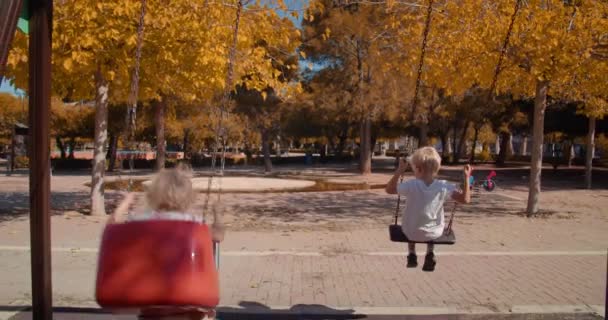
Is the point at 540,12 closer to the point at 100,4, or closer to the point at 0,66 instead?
the point at 100,4

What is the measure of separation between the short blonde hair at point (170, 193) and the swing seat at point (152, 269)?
26 cm

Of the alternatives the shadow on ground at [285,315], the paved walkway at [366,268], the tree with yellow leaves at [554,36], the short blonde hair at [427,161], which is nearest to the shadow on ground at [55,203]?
the paved walkway at [366,268]

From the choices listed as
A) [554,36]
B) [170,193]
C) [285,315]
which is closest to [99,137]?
[285,315]

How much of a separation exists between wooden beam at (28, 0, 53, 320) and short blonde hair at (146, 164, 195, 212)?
4.25 feet

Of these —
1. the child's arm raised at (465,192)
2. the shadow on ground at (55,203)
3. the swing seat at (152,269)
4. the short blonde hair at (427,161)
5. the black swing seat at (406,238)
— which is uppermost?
the short blonde hair at (427,161)

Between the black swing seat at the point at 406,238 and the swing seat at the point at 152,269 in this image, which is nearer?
the swing seat at the point at 152,269

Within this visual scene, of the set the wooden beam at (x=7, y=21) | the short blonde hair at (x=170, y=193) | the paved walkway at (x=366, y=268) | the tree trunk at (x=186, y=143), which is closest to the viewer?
the short blonde hair at (x=170, y=193)

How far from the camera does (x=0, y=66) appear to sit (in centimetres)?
333

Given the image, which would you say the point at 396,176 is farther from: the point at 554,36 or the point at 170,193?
the point at 554,36

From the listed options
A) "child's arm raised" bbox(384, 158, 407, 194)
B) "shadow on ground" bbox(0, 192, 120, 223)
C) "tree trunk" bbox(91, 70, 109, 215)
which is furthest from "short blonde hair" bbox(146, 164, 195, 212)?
"shadow on ground" bbox(0, 192, 120, 223)

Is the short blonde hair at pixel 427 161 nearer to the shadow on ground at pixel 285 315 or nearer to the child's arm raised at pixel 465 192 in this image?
the child's arm raised at pixel 465 192

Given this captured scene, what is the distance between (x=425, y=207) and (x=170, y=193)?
2.30 metres

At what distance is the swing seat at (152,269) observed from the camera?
8.64ft

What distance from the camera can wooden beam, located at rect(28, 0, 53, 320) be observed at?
3816mm
